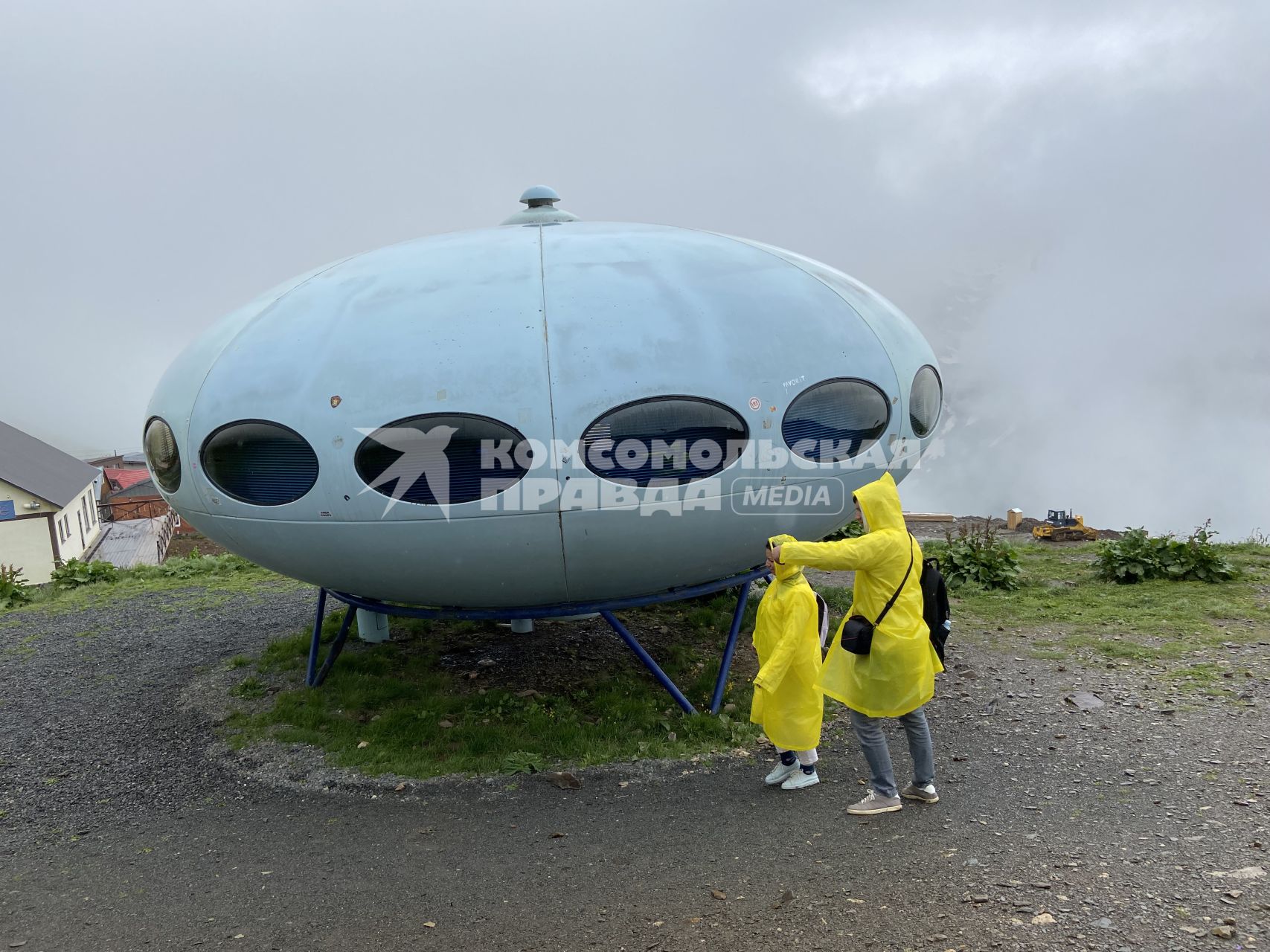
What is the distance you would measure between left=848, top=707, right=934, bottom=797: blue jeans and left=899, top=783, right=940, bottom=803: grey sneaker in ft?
0.09

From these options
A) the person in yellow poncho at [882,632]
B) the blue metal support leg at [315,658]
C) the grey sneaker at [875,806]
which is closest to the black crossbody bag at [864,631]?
the person in yellow poncho at [882,632]

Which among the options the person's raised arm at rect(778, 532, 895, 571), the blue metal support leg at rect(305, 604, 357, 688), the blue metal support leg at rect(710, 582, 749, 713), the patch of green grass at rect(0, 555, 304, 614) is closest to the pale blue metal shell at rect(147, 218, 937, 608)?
the blue metal support leg at rect(710, 582, 749, 713)

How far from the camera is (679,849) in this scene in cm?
448

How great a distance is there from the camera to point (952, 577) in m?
10.6

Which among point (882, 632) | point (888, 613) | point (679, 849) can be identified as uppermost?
point (888, 613)

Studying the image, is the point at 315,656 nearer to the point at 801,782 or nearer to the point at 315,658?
the point at 315,658

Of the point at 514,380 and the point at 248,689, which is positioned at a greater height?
the point at 514,380

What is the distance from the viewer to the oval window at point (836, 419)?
17.4 feet

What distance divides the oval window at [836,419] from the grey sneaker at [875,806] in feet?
6.74

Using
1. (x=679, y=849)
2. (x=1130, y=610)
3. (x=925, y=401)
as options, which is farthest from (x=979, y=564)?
(x=679, y=849)

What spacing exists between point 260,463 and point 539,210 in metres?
3.09

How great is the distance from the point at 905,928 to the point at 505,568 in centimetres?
285

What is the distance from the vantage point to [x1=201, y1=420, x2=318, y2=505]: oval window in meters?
5.01

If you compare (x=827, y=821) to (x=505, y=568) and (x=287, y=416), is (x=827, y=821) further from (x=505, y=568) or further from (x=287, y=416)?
(x=287, y=416)
